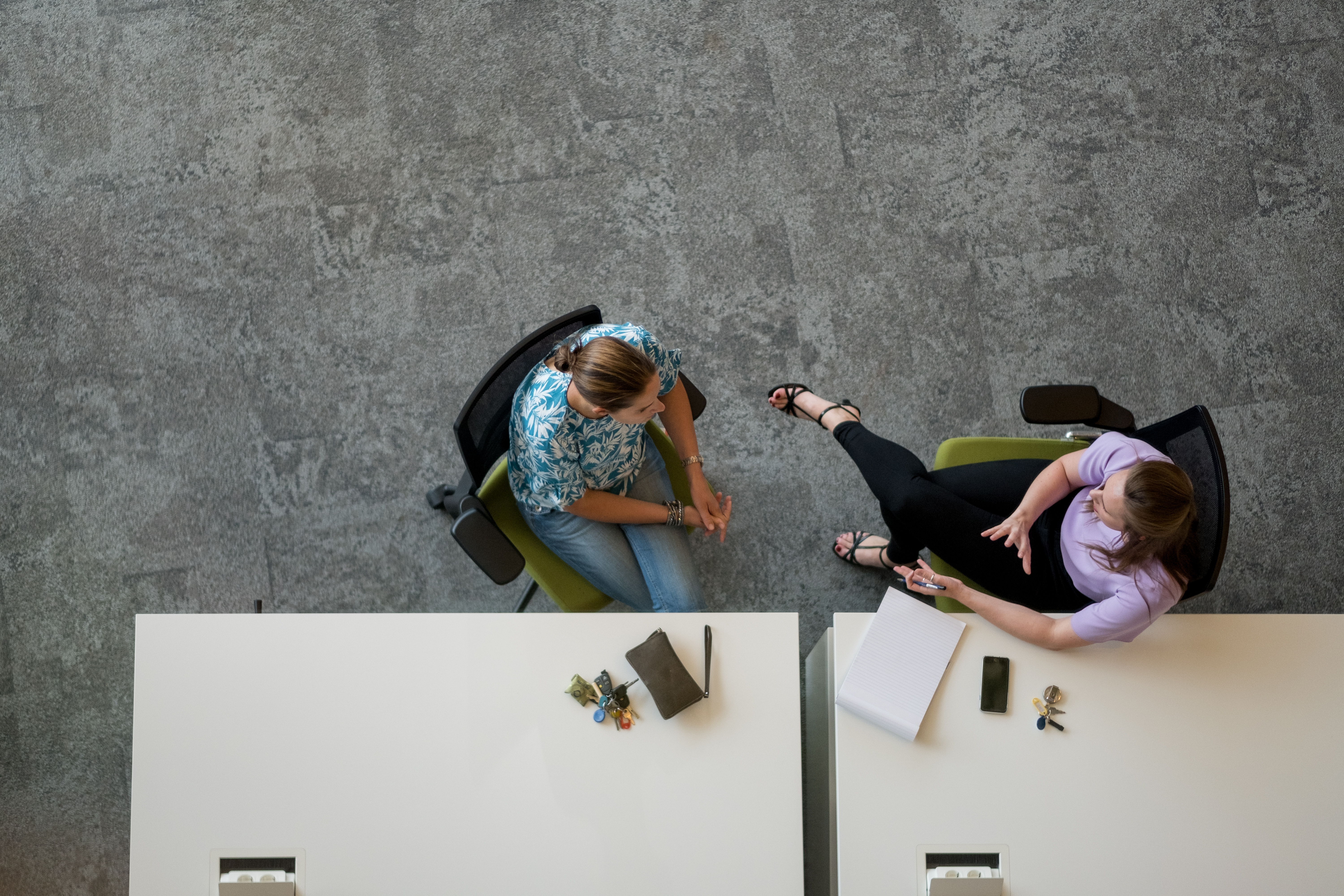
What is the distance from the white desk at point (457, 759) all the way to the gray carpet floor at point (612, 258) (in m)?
0.84

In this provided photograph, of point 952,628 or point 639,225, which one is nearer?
point 952,628

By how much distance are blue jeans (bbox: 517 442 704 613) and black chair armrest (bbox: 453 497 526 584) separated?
18 cm

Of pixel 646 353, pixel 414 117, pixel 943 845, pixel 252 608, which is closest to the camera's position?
pixel 943 845

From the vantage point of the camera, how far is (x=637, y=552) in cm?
212

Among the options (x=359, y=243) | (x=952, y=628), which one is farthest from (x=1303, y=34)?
(x=359, y=243)

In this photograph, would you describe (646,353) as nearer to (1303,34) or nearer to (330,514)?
(330,514)

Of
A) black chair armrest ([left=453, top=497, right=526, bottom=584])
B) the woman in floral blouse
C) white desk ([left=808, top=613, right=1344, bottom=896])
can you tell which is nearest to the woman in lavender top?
white desk ([left=808, top=613, right=1344, bottom=896])

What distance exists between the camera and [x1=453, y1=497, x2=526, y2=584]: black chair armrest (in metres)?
1.84

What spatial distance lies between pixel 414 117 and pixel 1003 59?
6.39 ft

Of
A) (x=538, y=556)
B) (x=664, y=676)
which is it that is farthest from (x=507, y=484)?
(x=664, y=676)

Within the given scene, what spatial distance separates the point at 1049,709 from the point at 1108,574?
12.4 inches

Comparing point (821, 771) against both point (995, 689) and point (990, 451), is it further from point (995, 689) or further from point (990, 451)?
point (990, 451)

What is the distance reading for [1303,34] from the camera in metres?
2.87

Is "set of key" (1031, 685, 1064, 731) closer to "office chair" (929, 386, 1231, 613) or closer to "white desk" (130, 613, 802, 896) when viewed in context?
"office chair" (929, 386, 1231, 613)
